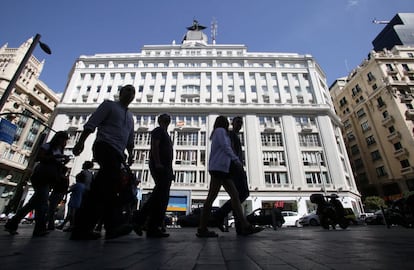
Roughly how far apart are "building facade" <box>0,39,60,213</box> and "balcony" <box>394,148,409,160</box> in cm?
5241

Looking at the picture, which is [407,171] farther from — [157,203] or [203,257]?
[203,257]

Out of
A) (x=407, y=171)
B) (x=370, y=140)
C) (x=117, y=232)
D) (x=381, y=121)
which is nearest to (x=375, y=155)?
(x=370, y=140)

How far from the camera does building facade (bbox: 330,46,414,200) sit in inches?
1141

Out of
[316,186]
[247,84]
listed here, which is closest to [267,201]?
[316,186]

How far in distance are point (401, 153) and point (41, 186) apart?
39491mm

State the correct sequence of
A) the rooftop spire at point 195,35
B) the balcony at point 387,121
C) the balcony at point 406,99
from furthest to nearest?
the rooftop spire at point 195,35
the balcony at point 406,99
the balcony at point 387,121

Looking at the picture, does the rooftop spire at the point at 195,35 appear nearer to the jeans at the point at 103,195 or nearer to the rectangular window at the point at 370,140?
A: the rectangular window at the point at 370,140

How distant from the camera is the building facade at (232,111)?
80.0 ft

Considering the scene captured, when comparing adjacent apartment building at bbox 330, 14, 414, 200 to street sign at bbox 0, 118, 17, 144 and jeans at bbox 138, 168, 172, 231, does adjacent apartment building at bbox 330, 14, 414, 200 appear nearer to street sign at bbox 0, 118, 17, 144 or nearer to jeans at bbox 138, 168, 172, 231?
jeans at bbox 138, 168, 172, 231

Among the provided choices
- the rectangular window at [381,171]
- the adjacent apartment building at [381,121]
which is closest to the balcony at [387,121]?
the adjacent apartment building at [381,121]

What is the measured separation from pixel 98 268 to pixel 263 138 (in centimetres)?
2841

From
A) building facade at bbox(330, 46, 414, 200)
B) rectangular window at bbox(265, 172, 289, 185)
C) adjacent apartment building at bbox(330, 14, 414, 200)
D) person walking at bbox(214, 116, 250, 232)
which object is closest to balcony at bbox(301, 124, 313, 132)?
rectangular window at bbox(265, 172, 289, 185)

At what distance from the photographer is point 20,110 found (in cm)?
3794

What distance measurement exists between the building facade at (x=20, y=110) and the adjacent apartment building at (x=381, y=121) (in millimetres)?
52716
